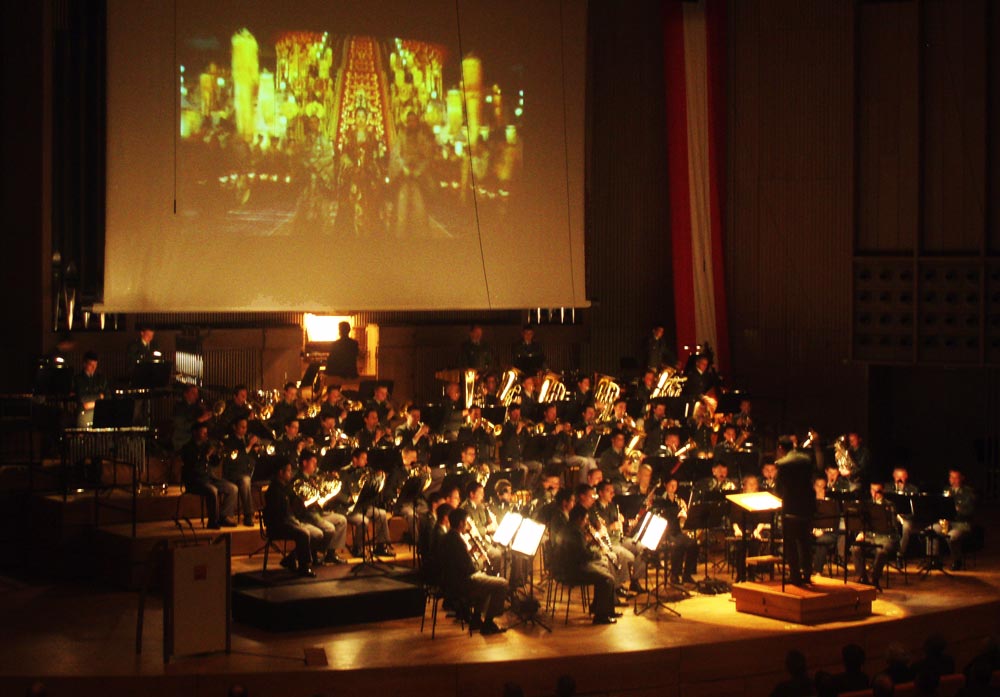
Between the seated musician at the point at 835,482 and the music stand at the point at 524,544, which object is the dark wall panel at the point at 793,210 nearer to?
the seated musician at the point at 835,482

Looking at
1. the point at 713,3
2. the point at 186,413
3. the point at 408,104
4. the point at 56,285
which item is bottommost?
the point at 186,413

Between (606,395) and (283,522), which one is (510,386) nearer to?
(606,395)

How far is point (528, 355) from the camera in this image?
17141 millimetres

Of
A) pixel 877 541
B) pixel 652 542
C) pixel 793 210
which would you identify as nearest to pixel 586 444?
pixel 877 541

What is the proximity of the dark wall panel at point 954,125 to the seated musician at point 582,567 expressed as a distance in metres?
8.32

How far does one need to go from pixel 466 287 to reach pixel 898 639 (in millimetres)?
8127

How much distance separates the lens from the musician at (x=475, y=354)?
1750 cm

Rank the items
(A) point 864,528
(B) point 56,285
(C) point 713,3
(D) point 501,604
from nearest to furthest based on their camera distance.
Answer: (D) point 501,604 → (A) point 864,528 → (B) point 56,285 → (C) point 713,3

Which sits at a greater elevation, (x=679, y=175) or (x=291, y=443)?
(x=679, y=175)

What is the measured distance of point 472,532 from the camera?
1193cm

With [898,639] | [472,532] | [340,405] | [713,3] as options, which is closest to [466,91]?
[713,3]

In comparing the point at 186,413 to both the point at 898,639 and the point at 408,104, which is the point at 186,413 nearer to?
the point at 408,104

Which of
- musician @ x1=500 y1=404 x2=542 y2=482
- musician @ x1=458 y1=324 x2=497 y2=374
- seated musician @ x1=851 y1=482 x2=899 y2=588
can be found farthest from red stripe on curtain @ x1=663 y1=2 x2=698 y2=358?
seated musician @ x1=851 y1=482 x2=899 y2=588

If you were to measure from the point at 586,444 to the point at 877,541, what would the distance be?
11.1 feet
